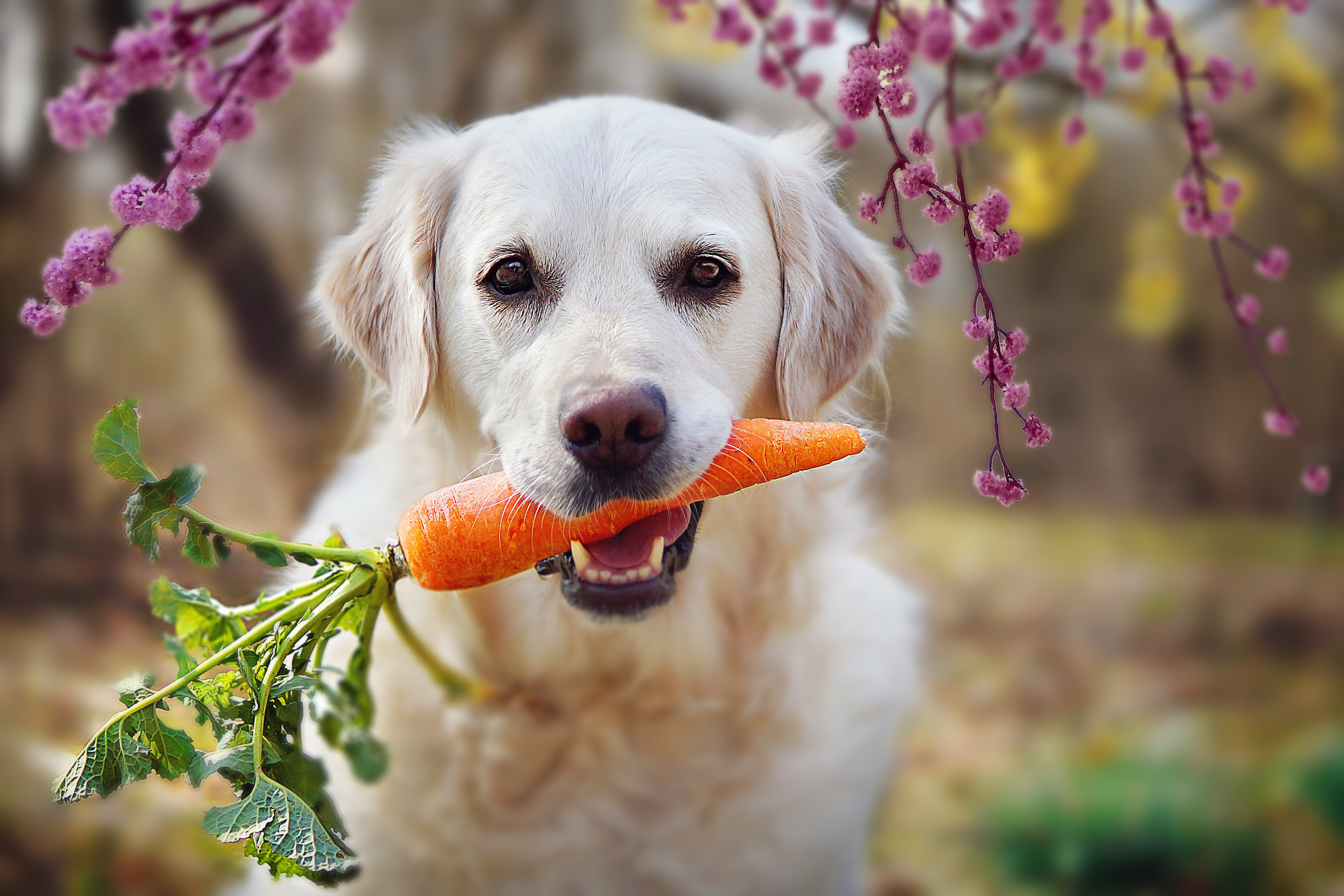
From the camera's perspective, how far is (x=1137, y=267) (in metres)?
3.26

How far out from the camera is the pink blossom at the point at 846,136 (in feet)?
4.24

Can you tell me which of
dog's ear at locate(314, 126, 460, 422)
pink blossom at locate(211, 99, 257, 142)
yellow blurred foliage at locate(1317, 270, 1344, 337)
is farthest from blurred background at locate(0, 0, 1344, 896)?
pink blossom at locate(211, 99, 257, 142)

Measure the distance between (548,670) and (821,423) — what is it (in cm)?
67

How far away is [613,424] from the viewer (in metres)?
1.08

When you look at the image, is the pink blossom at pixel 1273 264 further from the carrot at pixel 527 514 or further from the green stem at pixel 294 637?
the green stem at pixel 294 637

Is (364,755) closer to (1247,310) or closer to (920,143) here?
(920,143)

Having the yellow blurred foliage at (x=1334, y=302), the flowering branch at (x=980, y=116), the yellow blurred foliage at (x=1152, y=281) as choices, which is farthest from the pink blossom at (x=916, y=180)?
the yellow blurred foliage at (x=1334, y=302)

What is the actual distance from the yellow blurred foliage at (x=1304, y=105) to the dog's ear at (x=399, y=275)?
2.75m

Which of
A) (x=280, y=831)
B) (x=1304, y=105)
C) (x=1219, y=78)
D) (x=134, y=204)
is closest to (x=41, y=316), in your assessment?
(x=134, y=204)

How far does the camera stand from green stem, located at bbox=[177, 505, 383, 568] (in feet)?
3.72

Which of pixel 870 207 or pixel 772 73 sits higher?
pixel 772 73

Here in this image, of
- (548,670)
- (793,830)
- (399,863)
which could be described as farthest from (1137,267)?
(399,863)

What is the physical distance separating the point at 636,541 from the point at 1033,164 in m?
2.08

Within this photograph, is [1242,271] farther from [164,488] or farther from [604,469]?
[164,488]
